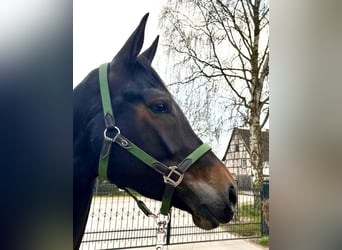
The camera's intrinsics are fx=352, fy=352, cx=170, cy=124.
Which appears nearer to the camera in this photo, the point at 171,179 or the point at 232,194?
the point at 171,179

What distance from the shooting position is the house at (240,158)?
64.3 inches

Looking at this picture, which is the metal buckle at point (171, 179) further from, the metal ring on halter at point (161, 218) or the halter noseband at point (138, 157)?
the metal ring on halter at point (161, 218)

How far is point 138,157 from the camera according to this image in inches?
57.4

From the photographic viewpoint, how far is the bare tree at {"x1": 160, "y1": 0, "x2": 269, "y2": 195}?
1.59m

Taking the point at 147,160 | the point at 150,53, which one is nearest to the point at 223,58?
the point at 150,53

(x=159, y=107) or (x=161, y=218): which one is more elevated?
(x=159, y=107)

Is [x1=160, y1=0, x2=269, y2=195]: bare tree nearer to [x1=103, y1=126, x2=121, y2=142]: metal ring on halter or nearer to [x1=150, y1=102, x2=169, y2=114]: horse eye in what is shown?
[x1=150, y1=102, x2=169, y2=114]: horse eye

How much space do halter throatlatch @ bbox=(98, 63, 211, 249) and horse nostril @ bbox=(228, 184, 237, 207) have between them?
0.67ft

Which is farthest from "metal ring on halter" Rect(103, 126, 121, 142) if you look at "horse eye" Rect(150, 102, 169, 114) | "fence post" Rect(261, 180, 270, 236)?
"fence post" Rect(261, 180, 270, 236)

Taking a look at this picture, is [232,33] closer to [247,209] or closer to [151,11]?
[151,11]

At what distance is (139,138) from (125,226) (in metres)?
0.38

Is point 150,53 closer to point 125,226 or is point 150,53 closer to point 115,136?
point 115,136

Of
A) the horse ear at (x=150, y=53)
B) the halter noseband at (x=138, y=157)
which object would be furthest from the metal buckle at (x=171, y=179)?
the horse ear at (x=150, y=53)
